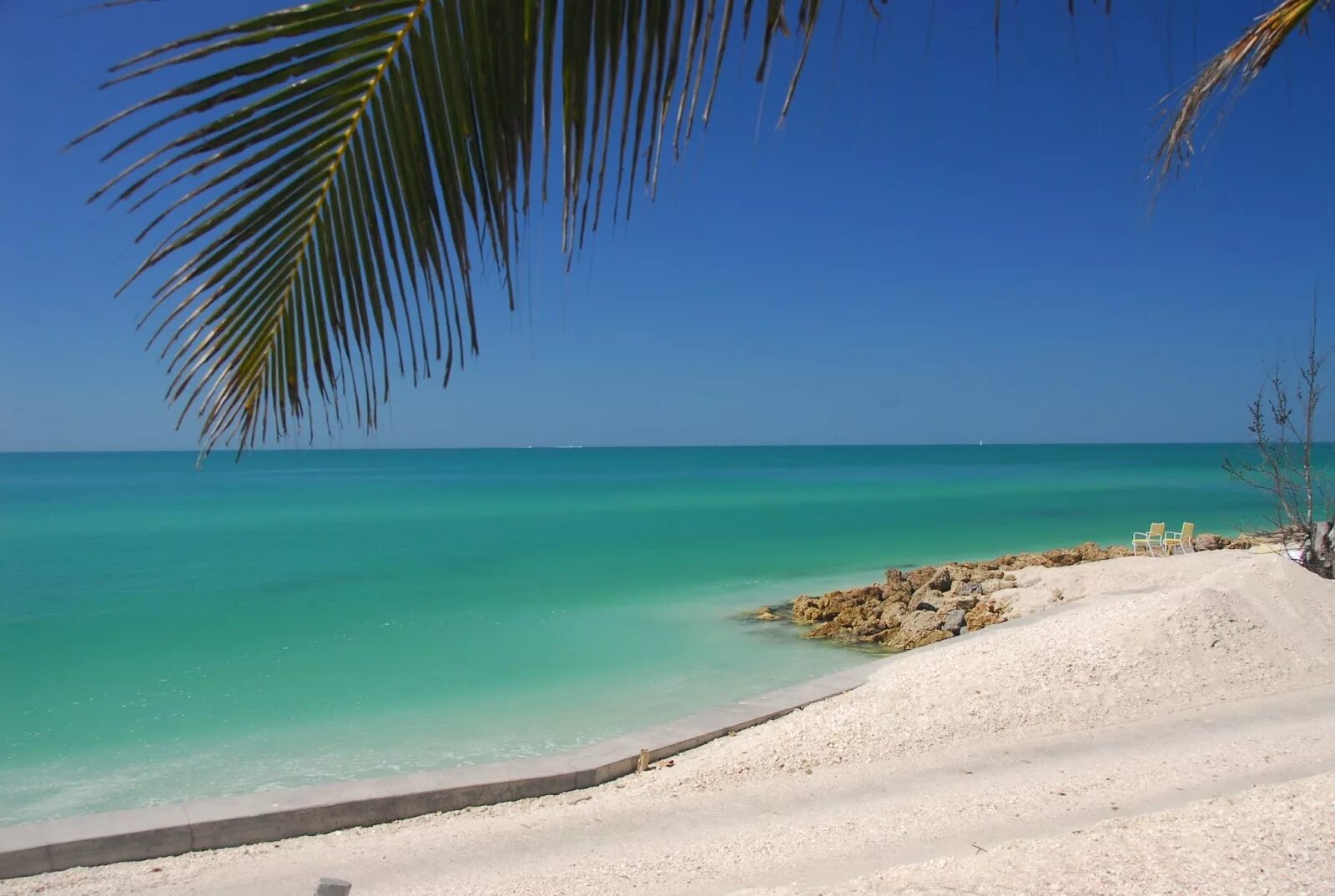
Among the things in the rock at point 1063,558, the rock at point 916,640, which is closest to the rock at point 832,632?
the rock at point 916,640

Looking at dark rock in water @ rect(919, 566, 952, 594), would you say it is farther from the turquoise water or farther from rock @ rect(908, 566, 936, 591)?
the turquoise water

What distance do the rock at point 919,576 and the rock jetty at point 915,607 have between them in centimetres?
1

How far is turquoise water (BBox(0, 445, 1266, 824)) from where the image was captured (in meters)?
8.59

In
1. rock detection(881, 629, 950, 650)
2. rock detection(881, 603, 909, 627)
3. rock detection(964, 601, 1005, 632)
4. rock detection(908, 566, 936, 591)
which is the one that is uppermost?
rock detection(908, 566, 936, 591)

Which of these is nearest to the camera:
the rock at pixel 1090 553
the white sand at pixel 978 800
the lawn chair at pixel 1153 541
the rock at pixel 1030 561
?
the white sand at pixel 978 800

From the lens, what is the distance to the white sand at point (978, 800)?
423cm

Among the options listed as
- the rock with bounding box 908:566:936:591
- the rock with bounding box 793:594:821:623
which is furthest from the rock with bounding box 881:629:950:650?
the rock with bounding box 908:566:936:591

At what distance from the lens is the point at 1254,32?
9.55ft

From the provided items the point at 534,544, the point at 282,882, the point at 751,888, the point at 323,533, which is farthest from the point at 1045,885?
the point at 323,533

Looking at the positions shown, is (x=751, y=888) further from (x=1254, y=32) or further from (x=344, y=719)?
(x=344, y=719)

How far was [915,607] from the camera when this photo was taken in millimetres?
13039

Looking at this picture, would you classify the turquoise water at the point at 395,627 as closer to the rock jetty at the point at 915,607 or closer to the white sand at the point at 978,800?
the rock jetty at the point at 915,607

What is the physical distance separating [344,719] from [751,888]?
20.7 ft

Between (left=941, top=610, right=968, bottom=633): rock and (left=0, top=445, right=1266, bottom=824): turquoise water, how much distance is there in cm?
130
